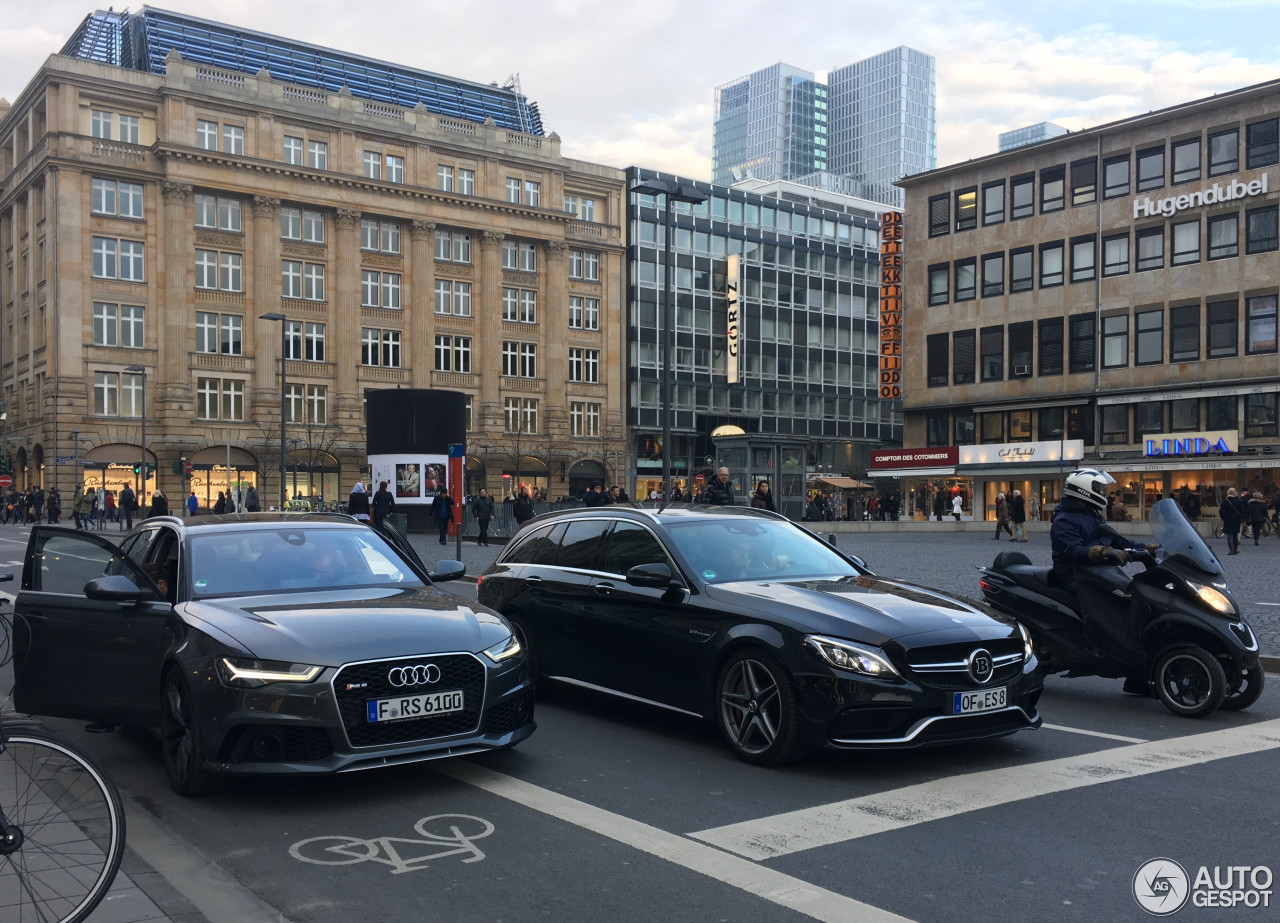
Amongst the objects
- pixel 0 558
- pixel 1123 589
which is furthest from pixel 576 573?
pixel 0 558

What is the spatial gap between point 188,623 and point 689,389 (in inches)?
2922

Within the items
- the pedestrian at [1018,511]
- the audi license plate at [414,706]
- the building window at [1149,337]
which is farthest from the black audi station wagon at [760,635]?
the building window at [1149,337]

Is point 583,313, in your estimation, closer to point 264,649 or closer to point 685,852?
point 264,649

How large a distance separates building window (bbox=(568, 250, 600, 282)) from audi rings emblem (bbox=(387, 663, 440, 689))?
72565 millimetres

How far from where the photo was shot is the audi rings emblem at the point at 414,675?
19.1 ft

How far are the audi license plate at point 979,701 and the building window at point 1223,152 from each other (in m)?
44.9

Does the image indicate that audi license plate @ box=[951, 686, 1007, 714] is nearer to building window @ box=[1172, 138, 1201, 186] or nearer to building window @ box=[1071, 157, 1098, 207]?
building window @ box=[1172, 138, 1201, 186]

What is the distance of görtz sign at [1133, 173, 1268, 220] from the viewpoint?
43781 mm

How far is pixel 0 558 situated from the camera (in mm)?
26750

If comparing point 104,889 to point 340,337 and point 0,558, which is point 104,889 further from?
point 340,337

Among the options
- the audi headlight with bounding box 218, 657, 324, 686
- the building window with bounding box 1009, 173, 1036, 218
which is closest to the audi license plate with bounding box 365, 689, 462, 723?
the audi headlight with bounding box 218, 657, 324, 686

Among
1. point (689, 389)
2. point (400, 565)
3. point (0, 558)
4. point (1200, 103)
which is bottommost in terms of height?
point (0, 558)

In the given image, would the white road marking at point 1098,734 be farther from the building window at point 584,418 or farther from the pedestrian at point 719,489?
the building window at point 584,418

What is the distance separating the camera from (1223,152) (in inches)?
1770
